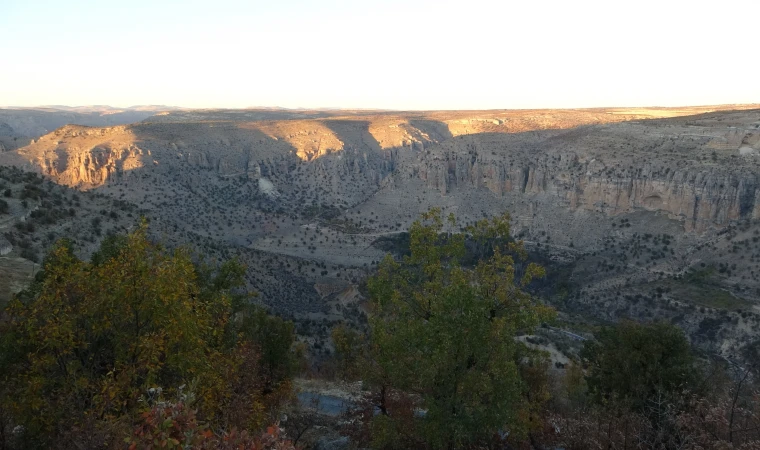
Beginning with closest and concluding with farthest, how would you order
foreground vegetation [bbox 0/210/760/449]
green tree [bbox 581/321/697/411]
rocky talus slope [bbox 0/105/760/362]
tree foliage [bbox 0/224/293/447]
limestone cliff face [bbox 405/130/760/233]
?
foreground vegetation [bbox 0/210/760/449] < tree foliage [bbox 0/224/293/447] < green tree [bbox 581/321/697/411] < rocky talus slope [bbox 0/105/760/362] < limestone cliff face [bbox 405/130/760/233]

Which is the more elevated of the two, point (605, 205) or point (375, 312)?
point (375, 312)

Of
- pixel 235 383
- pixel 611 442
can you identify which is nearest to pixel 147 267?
pixel 235 383

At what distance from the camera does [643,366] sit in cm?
1395

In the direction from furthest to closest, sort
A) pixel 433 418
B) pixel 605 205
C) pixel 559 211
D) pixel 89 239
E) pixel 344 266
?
1. pixel 559 211
2. pixel 605 205
3. pixel 344 266
4. pixel 89 239
5. pixel 433 418

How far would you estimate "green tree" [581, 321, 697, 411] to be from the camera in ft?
42.9

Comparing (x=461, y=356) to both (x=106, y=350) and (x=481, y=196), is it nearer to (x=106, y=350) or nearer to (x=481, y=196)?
(x=106, y=350)

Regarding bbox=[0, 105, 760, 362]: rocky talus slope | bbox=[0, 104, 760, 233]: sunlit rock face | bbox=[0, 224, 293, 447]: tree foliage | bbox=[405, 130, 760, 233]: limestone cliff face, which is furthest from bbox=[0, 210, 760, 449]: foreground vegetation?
bbox=[0, 104, 760, 233]: sunlit rock face

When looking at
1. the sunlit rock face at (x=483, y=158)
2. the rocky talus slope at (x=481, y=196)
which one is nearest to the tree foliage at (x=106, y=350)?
the rocky talus slope at (x=481, y=196)

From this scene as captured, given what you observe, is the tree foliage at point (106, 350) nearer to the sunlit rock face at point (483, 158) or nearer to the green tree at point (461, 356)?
the green tree at point (461, 356)

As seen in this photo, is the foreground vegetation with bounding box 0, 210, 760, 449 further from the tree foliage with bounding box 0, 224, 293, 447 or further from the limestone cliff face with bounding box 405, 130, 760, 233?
the limestone cliff face with bounding box 405, 130, 760, 233

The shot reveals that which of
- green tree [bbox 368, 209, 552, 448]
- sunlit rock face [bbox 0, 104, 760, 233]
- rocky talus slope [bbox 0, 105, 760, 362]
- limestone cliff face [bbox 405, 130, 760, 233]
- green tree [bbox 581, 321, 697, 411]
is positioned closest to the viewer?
green tree [bbox 368, 209, 552, 448]

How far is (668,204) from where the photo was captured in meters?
48.8

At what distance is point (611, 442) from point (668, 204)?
4703cm

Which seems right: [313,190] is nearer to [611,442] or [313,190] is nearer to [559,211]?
[559,211]
